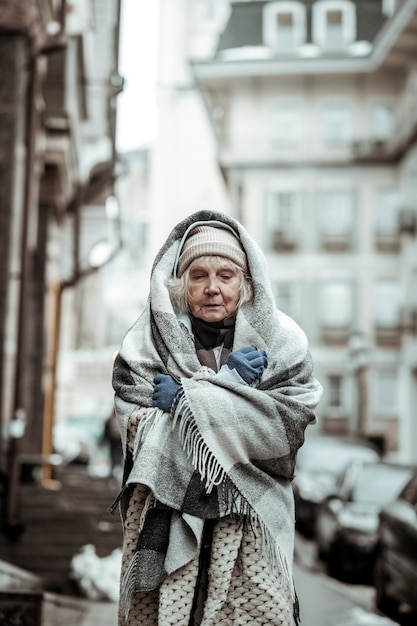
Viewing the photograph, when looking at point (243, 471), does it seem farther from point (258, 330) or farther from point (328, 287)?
point (328, 287)

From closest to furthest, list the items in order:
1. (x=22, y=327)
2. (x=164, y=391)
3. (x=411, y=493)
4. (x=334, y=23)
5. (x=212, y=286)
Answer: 1. (x=164, y=391)
2. (x=212, y=286)
3. (x=411, y=493)
4. (x=22, y=327)
5. (x=334, y=23)

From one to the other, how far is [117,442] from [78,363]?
52.6 ft

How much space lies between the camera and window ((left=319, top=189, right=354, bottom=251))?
46188 millimetres

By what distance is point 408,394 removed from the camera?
4325cm

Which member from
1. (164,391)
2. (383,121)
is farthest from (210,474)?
(383,121)

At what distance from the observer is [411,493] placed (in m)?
10.4

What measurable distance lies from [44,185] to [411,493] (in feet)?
27.9

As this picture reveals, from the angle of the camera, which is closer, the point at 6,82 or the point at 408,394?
the point at 6,82

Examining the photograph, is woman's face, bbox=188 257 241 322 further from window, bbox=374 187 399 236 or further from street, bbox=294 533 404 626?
window, bbox=374 187 399 236

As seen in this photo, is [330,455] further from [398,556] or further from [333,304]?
[333,304]

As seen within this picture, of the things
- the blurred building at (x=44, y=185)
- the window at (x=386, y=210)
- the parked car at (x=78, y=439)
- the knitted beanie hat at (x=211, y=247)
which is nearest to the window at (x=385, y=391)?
the window at (x=386, y=210)

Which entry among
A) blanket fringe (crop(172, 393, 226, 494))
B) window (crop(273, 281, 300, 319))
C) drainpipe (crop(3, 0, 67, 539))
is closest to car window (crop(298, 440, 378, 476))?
drainpipe (crop(3, 0, 67, 539))

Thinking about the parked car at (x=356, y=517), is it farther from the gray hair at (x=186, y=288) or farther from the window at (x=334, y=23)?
the window at (x=334, y=23)

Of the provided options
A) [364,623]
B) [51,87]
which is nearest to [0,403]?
[364,623]
